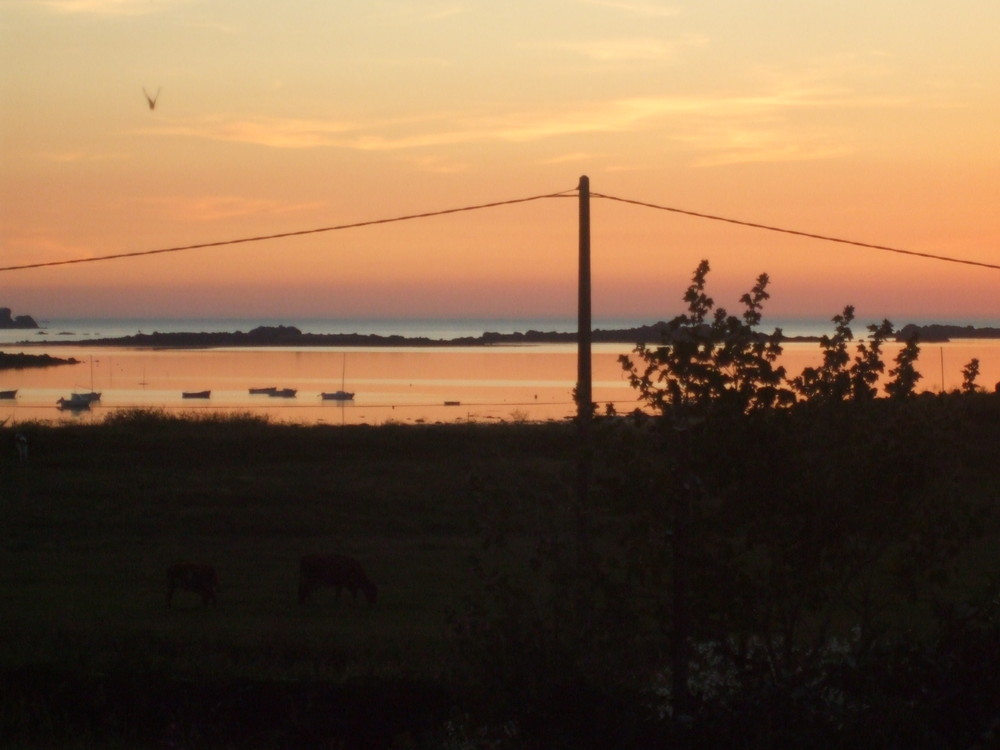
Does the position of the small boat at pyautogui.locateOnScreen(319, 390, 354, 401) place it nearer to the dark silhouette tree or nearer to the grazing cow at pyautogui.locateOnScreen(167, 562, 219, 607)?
the grazing cow at pyautogui.locateOnScreen(167, 562, 219, 607)

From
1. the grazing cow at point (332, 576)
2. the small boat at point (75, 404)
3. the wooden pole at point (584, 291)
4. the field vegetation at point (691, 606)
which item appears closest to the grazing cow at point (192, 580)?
the grazing cow at point (332, 576)

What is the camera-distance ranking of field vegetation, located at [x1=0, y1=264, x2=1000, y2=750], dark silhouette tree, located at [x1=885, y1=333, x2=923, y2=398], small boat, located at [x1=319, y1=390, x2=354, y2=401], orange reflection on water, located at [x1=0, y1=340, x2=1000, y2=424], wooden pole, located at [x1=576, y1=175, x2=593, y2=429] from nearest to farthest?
field vegetation, located at [x1=0, y1=264, x2=1000, y2=750] → dark silhouette tree, located at [x1=885, y1=333, x2=923, y2=398] → wooden pole, located at [x1=576, y1=175, x2=593, y2=429] → orange reflection on water, located at [x1=0, y1=340, x2=1000, y2=424] → small boat, located at [x1=319, y1=390, x2=354, y2=401]

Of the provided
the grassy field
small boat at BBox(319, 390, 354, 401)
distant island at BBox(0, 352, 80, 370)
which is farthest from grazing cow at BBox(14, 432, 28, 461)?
distant island at BBox(0, 352, 80, 370)

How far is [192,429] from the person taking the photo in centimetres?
3556

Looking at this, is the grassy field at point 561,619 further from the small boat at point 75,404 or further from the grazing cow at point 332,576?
the small boat at point 75,404

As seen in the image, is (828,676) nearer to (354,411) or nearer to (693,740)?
(693,740)

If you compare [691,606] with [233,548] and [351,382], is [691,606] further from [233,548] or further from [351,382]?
[351,382]

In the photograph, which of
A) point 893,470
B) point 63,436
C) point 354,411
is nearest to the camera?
point 893,470

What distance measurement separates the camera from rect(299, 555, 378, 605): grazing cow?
1692 cm

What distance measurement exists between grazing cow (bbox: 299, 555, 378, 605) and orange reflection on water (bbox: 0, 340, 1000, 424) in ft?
45.0

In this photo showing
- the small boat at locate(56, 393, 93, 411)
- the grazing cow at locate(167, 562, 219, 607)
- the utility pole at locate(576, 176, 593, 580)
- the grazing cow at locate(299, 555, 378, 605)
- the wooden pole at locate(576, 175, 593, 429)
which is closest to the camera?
the utility pole at locate(576, 176, 593, 580)

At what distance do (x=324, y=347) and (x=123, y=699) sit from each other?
382ft

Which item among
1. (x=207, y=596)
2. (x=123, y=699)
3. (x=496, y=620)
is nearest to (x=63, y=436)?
(x=207, y=596)

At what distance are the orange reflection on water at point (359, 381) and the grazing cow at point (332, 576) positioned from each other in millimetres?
13731
